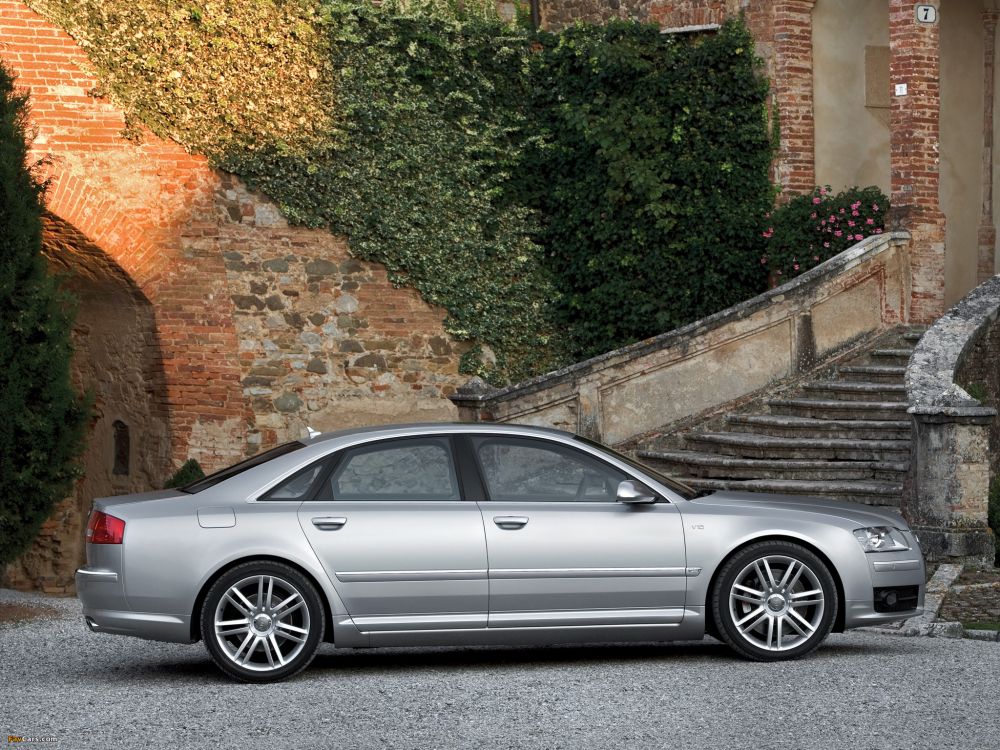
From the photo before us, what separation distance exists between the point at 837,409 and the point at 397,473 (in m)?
7.28

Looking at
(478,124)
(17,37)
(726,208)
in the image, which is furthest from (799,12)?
(17,37)

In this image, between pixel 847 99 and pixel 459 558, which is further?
pixel 847 99

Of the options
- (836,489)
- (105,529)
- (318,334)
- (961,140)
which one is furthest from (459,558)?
(961,140)

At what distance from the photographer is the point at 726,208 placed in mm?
16609

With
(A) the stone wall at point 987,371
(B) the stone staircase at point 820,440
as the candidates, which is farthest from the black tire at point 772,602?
(A) the stone wall at point 987,371

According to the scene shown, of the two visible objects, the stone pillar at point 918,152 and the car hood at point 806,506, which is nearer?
the car hood at point 806,506

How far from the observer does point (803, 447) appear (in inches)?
529

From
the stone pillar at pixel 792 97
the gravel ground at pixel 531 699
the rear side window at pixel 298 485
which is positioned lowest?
the gravel ground at pixel 531 699

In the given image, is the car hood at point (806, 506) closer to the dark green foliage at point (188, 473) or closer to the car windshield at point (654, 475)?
the car windshield at point (654, 475)

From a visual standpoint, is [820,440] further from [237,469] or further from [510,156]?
[237,469]

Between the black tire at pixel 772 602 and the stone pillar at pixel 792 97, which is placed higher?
the stone pillar at pixel 792 97

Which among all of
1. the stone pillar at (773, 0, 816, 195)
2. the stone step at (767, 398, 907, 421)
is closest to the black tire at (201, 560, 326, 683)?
the stone step at (767, 398, 907, 421)

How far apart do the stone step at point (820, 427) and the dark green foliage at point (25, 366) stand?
6.52 meters

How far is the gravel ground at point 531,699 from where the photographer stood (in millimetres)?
6035
